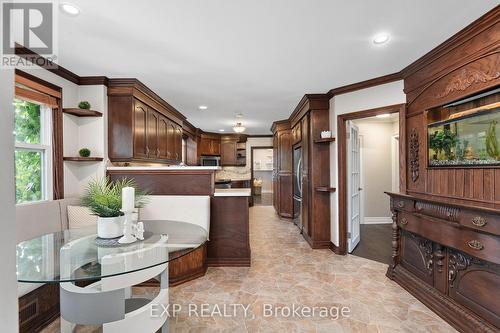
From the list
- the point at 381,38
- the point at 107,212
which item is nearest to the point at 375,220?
the point at 381,38

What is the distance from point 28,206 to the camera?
2.17 metres

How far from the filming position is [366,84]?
3.20 m

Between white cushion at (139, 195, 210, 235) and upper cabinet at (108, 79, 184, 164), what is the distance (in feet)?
2.53

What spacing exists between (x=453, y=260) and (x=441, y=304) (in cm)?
42

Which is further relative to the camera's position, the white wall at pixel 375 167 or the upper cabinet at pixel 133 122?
the white wall at pixel 375 167

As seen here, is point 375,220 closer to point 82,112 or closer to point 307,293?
point 307,293

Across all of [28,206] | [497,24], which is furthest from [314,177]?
[28,206]

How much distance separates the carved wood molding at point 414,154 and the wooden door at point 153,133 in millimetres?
3579

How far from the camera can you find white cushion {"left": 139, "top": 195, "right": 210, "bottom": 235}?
2918 mm

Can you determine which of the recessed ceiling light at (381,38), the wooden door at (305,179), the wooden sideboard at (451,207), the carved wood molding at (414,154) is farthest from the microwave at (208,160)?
the recessed ceiling light at (381,38)

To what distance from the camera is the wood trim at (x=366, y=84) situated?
295 cm

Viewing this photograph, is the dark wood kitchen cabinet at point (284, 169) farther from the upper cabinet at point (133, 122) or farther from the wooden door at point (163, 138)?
the upper cabinet at point (133, 122)

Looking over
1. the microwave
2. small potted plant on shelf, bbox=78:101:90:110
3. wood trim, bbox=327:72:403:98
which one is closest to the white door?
wood trim, bbox=327:72:403:98

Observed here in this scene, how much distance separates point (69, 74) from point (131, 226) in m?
2.24
